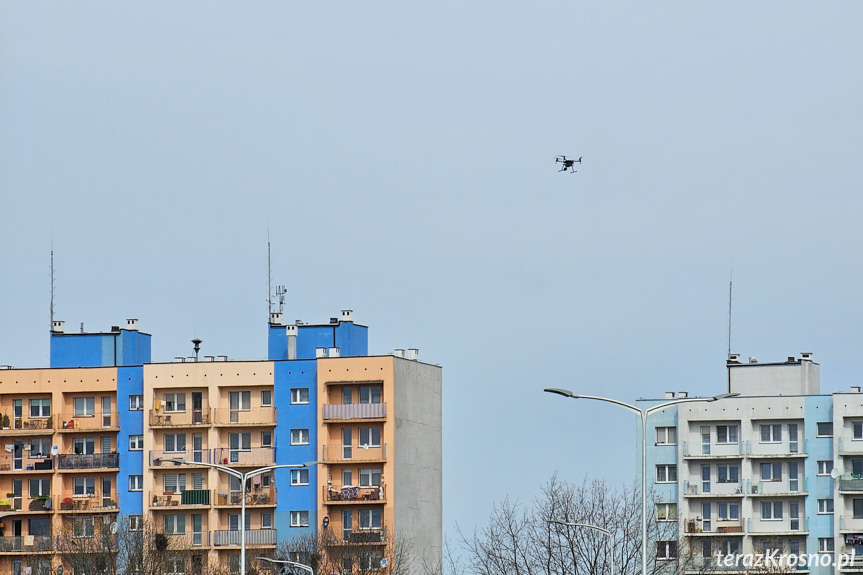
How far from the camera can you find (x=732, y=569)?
116 metres

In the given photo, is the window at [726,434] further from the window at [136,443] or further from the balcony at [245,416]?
the window at [136,443]

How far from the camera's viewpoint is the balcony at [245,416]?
365ft

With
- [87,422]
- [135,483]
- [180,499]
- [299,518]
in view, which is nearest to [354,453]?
[299,518]

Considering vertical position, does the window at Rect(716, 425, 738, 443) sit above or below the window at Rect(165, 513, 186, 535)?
above

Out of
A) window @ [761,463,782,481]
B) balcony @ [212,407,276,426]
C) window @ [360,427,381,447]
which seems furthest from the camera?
window @ [761,463,782,481]

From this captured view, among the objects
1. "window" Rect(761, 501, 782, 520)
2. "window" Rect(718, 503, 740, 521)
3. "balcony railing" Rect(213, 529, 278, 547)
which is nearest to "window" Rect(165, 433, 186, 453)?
"balcony railing" Rect(213, 529, 278, 547)

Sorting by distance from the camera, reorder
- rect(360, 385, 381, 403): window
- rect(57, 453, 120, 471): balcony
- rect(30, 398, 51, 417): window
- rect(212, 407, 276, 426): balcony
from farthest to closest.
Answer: rect(30, 398, 51, 417): window
rect(57, 453, 120, 471): balcony
rect(212, 407, 276, 426): balcony
rect(360, 385, 381, 403): window

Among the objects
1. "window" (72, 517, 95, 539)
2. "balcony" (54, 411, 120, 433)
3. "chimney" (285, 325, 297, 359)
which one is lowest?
"window" (72, 517, 95, 539)

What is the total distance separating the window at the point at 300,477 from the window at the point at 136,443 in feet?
31.6

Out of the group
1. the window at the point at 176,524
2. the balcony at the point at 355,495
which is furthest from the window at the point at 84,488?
the balcony at the point at 355,495

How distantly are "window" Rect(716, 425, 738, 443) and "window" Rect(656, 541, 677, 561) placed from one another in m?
7.56

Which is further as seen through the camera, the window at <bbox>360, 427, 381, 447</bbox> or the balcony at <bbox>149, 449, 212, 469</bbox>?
the balcony at <bbox>149, 449, 212, 469</bbox>

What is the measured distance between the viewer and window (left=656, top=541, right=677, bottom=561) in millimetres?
112312

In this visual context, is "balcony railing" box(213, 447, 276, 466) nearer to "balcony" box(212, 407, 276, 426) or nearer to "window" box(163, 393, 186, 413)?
"balcony" box(212, 407, 276, 426)
